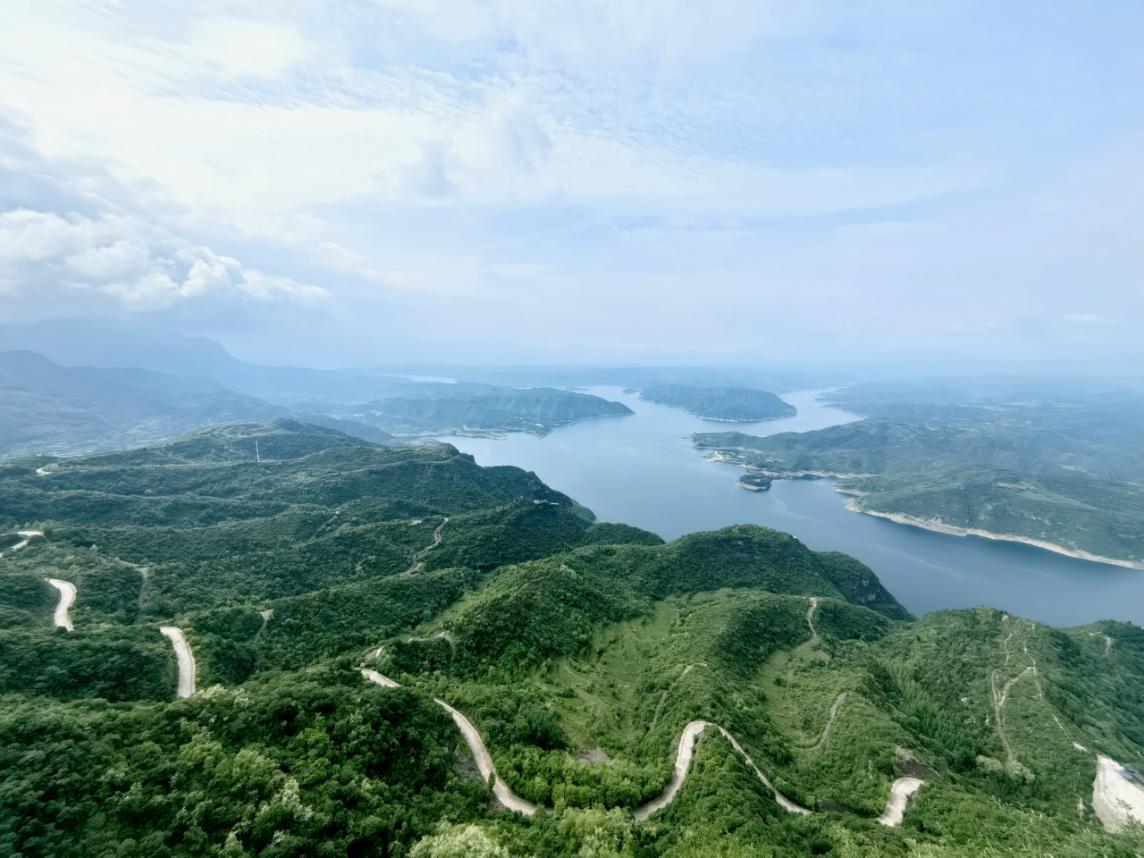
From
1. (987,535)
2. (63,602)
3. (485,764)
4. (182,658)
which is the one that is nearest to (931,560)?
(987,535)

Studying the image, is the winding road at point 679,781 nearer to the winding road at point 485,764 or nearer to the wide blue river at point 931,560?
the winding road at point 485,764

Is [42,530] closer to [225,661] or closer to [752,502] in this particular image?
[225,661]

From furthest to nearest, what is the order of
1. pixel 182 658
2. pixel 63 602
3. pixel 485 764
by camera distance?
pixel 63 602, pixel 182 658, pixel 485 764

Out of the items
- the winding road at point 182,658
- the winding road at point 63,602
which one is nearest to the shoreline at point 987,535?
the winding road at point 182,658

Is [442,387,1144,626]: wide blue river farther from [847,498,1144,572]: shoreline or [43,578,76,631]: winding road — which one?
[43,578,76,631]: winding road

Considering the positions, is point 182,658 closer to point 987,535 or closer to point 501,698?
point 501,698

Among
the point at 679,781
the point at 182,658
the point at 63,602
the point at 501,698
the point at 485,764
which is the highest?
the point at 63,602
